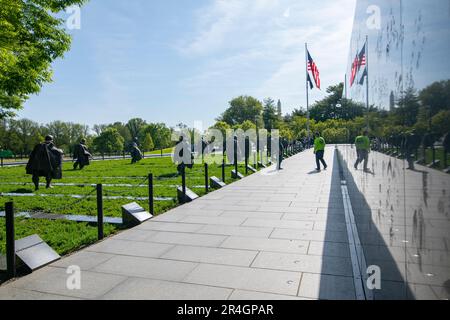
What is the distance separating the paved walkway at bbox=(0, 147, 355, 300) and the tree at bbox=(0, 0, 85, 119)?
7417mm

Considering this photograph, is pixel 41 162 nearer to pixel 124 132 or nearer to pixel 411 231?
pixel 411 231

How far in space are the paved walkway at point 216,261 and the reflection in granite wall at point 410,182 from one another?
856 mm

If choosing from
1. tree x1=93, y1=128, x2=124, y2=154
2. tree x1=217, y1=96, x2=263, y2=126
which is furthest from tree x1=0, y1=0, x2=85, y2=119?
tree x1=217, y1=96, x2=263, y2=126

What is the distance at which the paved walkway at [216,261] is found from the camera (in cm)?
350

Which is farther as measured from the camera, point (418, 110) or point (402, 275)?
point (402, 275)

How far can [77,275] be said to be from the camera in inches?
157

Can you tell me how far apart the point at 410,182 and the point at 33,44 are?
12383mm

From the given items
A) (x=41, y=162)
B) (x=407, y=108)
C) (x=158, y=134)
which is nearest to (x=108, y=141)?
(x=158, y=134)

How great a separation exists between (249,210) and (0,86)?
926cm

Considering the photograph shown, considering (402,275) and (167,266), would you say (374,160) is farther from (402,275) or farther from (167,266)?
(167,266)

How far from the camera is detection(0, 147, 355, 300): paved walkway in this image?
3.50m

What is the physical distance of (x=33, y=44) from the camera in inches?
430

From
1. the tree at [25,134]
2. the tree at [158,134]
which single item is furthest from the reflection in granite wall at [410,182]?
the tree at [158,134]

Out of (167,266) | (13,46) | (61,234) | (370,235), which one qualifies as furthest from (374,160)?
(13,46)
